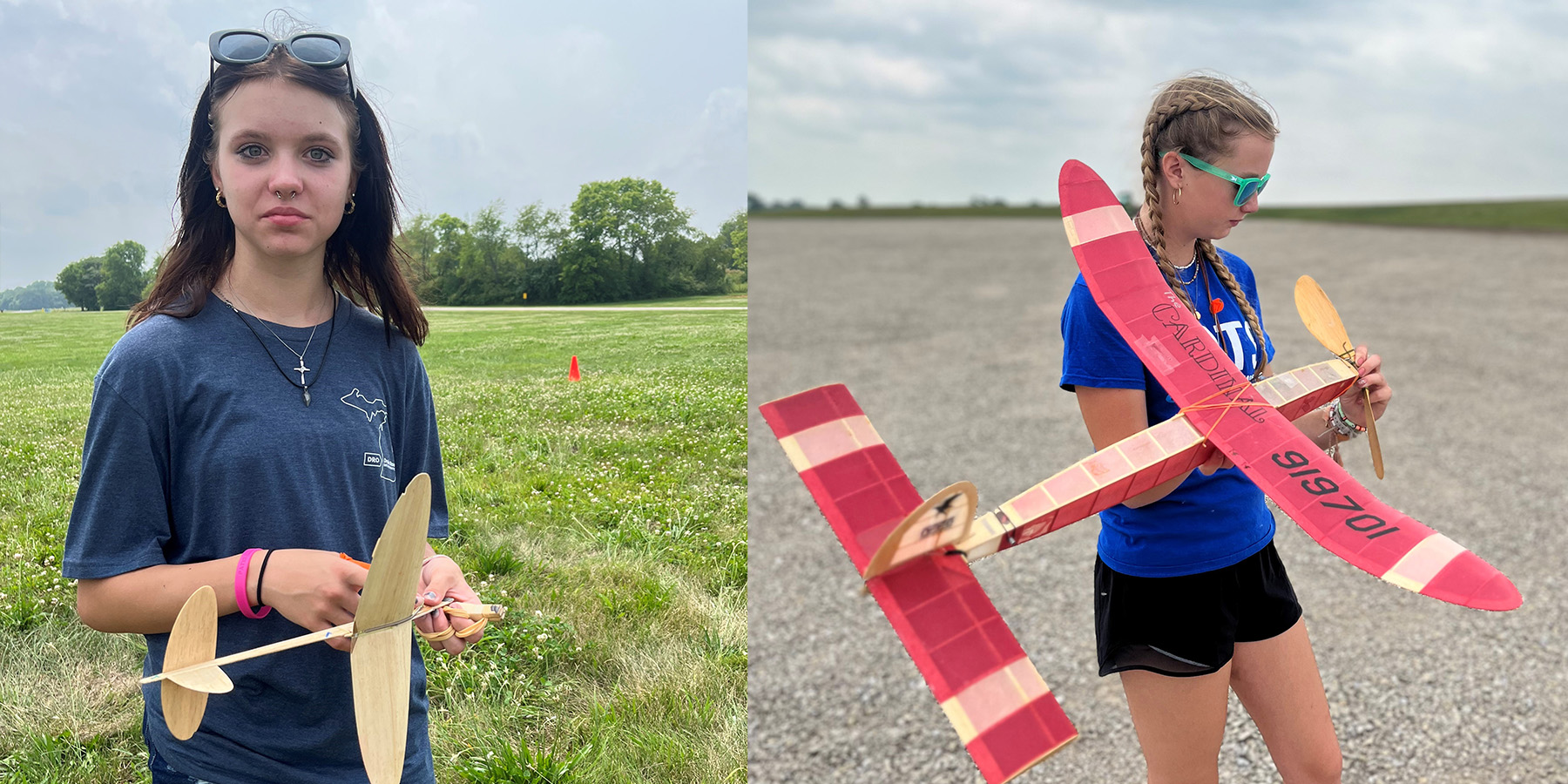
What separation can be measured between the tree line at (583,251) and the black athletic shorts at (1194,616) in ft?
7.07

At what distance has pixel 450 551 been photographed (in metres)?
3.17

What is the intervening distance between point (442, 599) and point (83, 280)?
2169 millimetres

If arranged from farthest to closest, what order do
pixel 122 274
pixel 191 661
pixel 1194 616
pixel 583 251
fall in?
pixel 583 251 → pixel 122 274 → pixel 1194 616 → pixel 191 661

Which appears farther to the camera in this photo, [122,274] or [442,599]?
[122,274]

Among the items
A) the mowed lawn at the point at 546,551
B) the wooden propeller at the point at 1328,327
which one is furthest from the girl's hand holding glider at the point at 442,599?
the wooden propeller at the point at 1328,327

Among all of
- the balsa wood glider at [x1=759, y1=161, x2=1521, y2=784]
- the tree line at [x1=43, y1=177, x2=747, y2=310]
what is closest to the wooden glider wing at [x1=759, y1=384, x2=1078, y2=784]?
the balsa wood glider at [x1=759, y1=161, x2=1521, y2=784]

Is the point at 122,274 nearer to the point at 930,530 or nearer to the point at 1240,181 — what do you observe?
the point at 930,530

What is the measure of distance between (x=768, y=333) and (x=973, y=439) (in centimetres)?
573

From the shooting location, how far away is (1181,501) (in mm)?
1756

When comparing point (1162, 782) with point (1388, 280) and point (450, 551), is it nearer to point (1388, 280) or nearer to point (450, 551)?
point (450, 551)

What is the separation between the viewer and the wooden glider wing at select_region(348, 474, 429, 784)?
119 cm

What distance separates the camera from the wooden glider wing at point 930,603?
3.86 feet

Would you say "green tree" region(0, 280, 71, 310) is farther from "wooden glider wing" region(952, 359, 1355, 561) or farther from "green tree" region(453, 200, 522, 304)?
"wooden glider wing" region(952, 359, 1355, 561)

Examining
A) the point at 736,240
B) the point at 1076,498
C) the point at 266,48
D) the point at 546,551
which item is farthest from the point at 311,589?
the point at 736,240
